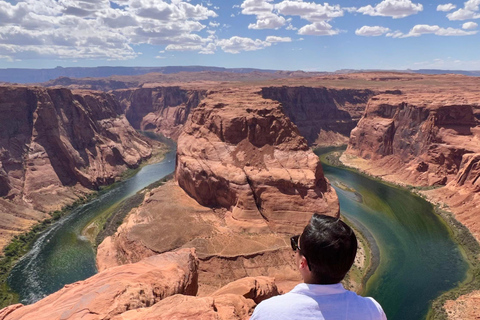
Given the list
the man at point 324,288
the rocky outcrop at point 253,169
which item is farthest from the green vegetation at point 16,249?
the man at point 324,288

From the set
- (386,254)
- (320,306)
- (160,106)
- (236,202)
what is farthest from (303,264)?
(160,106)

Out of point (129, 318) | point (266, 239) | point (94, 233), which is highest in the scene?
point (129, 318)

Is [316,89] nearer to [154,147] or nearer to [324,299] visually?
[154,147]

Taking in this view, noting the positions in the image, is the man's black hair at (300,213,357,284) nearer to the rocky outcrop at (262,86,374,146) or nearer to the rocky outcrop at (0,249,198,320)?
the rocky outcrop at (0,249,198,320)

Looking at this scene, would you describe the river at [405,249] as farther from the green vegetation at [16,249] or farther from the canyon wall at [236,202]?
the green vegetation at [16,249]

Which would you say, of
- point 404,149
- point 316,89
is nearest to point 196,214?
point 404,149

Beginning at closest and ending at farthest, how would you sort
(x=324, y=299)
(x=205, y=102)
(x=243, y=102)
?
(x=324, y=299)
(x=243, y=102)
(x=205, y=102)

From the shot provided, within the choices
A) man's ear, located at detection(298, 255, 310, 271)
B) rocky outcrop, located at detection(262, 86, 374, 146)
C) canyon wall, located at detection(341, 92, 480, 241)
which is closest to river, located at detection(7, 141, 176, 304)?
man's ear, located at detection(298, 255, 310, 271)
